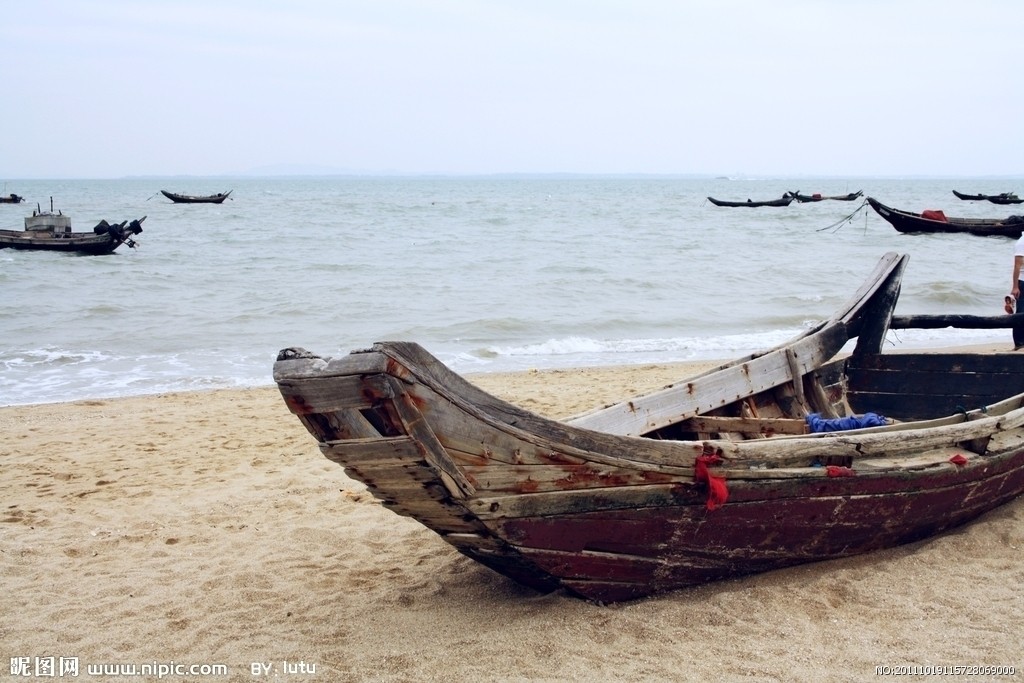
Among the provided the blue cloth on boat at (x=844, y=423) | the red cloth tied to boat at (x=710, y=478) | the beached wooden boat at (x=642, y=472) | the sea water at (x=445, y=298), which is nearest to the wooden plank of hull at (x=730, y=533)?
the beached wooden boat at (x=642, y=472)

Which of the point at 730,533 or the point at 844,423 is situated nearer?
the point at 730,533

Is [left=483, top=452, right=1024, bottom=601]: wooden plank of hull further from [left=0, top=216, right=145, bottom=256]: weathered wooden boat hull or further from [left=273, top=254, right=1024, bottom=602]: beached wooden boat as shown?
[left=0, top=216, right=145, bottom=256]: weathered wooden boat hull

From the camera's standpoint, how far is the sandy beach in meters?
3.35

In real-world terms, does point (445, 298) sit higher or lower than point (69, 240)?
lower

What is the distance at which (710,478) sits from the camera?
3.39m

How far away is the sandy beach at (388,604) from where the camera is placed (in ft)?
11.0

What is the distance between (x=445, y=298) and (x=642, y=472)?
1266 cm

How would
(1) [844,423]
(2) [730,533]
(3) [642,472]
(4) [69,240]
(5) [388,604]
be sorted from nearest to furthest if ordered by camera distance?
(3) [642,472] → (2) [730,533] → (5) [388,604] → (1) [844,423] → (4) [69,240]

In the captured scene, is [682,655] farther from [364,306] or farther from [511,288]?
[511,288]

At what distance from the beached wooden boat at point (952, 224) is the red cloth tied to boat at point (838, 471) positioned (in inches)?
889

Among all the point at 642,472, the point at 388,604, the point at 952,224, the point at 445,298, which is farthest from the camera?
the point at 952,224

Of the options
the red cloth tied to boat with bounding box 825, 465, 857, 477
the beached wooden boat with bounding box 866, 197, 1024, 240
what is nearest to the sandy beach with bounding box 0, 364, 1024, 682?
the red cloth tied to boat with bounding box 825, 465, 857, 477

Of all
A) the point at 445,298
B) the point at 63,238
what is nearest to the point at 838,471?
the point at 445,298

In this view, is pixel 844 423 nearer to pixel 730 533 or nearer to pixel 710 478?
pixel 730 533
